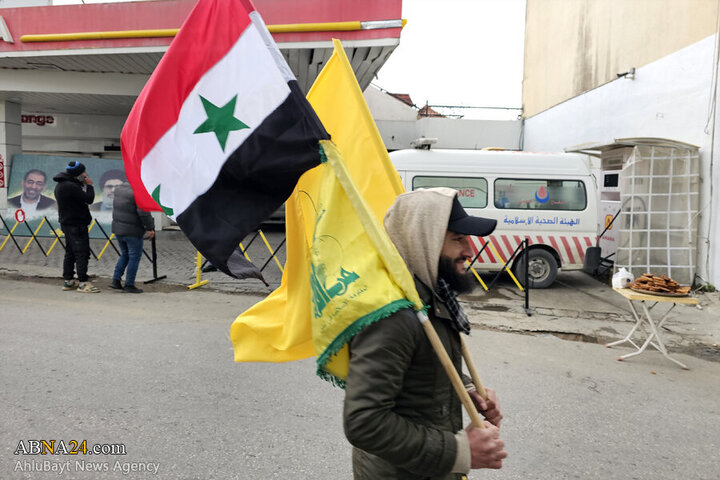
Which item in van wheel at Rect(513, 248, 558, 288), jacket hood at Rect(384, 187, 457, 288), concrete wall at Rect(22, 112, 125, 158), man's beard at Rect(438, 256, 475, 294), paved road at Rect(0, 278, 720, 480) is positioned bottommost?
paved road at Rect(0, 278, 720, 480)

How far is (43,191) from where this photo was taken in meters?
14.9

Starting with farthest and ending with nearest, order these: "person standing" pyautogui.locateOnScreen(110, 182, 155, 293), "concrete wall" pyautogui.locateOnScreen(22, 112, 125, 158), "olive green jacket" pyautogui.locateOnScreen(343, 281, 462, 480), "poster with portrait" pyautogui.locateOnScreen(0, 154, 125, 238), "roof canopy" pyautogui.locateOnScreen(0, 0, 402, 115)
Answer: "concrete wall" pyautogui.locateOnScreen(22, 112, 125, 158) → "poster with portrait" pyautogui.locateOnScreen(0, 154, 125, 238) → "roof canopy" pyautogui.locateOnScreen(0, 0, 402, 115) → "person standing" pyautogui.locateOnScreen(110, 182, 155, 293) → "olive green jacket" pyautogui.locateOnScreen(343, 281, 462, 480)

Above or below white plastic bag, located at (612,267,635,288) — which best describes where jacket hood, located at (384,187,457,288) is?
above

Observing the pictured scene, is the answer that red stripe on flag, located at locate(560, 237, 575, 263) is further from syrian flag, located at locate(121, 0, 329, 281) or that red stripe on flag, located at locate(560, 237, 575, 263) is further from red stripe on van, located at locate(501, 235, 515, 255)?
syrian flag, located at locate(121, 0, 329, 281)

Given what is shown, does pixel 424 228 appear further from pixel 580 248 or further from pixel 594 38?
pixel 594 38

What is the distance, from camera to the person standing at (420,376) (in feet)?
5.30

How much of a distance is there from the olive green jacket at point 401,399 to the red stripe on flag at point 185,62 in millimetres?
1328

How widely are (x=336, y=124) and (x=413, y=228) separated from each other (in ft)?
2.58

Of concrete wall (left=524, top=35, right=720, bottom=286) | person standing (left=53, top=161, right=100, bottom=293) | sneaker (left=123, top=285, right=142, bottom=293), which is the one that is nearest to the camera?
person standing (left=53, top=161, right=100, bottom=293)

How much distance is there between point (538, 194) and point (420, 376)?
9356 mm

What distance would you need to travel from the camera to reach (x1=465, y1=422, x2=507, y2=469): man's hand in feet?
5.63

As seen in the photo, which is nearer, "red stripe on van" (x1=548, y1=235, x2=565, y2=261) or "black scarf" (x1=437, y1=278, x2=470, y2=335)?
"black scarf" (x1=437, y1=278, x2=470, y2=335)

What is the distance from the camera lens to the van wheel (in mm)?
10289

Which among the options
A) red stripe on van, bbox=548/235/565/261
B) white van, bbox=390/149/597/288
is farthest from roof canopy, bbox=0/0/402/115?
red stripe on van, bbox=548/235/565/261
